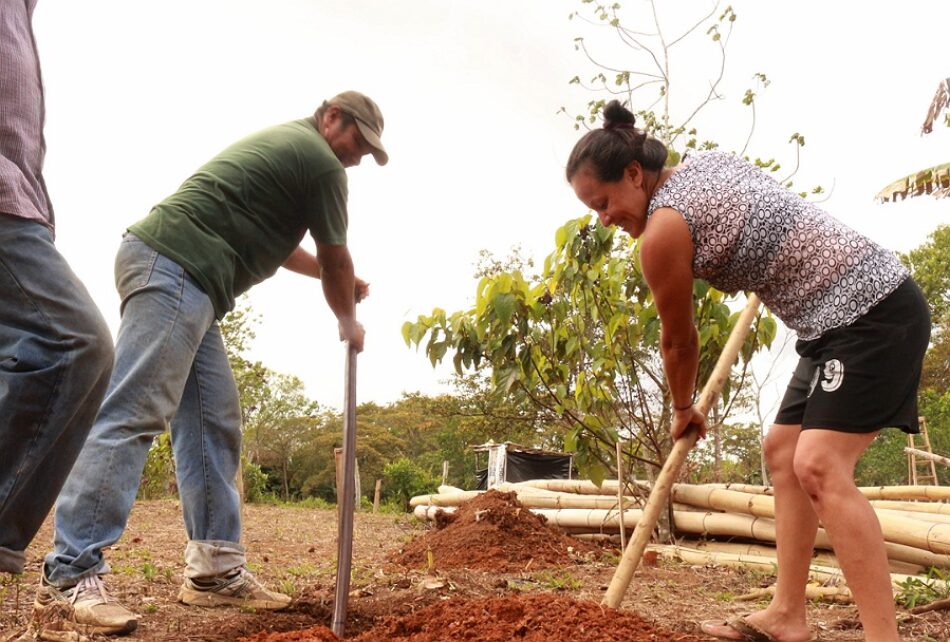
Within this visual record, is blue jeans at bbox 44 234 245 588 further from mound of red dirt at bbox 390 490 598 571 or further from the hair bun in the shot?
mound of red dirt at bbox 390 490 598 571

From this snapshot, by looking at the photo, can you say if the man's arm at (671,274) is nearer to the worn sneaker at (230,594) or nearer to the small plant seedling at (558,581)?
the worn sneaker at (230,594)

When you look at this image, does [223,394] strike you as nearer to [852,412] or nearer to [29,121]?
[29,121]

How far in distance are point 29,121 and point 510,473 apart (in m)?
16.0

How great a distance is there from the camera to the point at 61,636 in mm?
2291

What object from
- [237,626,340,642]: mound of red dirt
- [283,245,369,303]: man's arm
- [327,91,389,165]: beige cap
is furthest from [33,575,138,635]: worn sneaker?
[327,91,389,165]: beige cap

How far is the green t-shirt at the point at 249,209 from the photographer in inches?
114

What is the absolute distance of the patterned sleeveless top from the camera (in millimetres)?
2359

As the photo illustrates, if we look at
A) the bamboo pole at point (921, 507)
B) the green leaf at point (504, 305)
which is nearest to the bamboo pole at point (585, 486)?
the bamboo pole at point (921, 507)

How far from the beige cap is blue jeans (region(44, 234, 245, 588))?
86 cm

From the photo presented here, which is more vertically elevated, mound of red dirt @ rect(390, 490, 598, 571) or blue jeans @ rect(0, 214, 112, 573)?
blue jeans @ rect(0, 214, 112, 573)

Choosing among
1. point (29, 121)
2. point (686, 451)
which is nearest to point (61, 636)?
point (29, 121)

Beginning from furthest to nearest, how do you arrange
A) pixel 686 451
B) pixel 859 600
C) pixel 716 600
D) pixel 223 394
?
pixel 716 600 < pixel 223 394 < pixel 686 451 < pixel 859 600

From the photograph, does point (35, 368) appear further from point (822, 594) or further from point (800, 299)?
point (822, 594)

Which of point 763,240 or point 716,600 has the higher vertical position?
point 763,240
